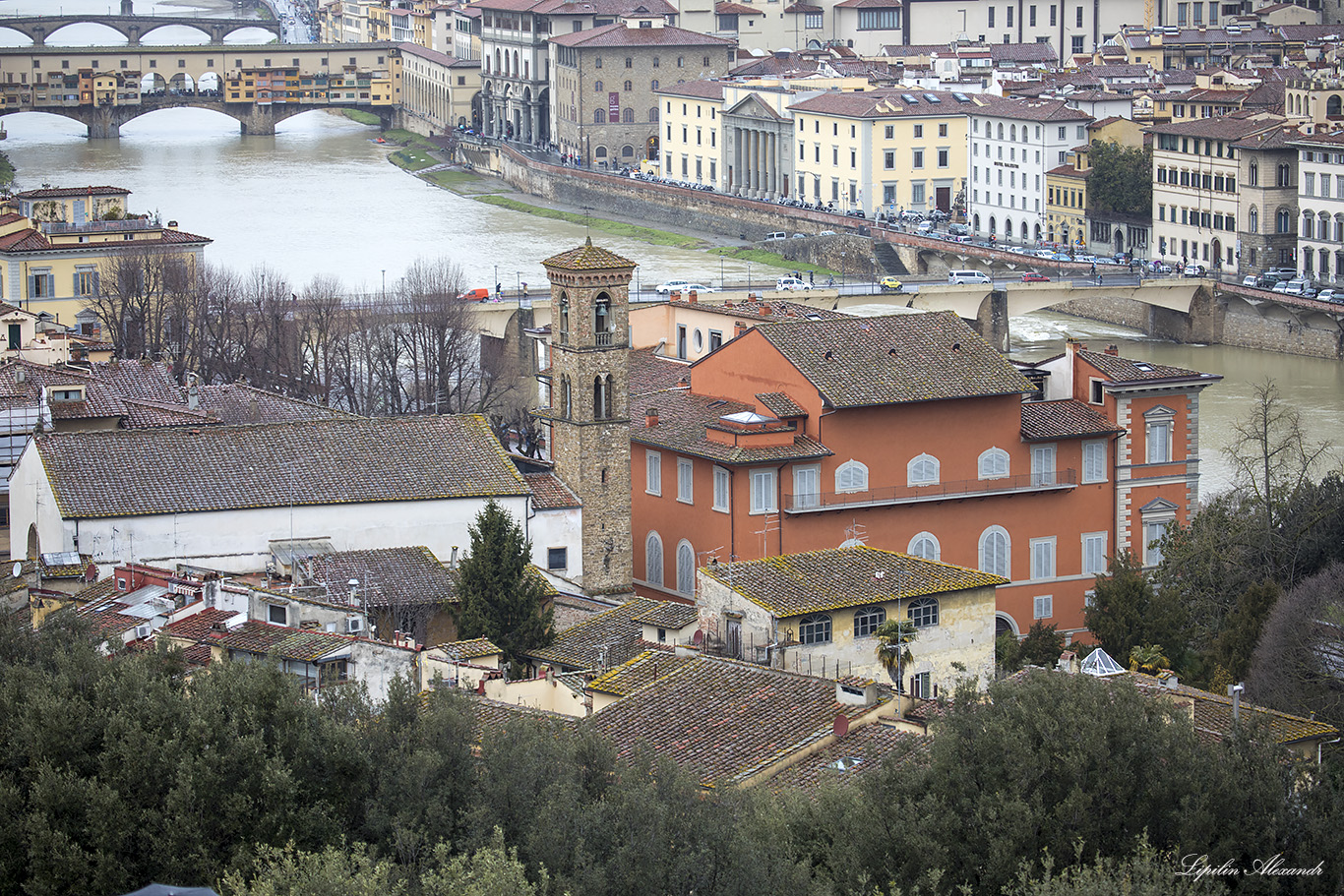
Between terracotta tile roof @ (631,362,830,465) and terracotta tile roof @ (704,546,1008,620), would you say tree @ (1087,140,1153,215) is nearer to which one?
terracotta tile roof @ (631,362,830,465)

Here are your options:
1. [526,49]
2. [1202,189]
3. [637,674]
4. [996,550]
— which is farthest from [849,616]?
[526,49]

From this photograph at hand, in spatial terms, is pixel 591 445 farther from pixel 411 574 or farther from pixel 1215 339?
pixel 1215 339

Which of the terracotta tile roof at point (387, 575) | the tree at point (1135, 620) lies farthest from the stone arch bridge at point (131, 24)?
the tree at point (1135, 620)

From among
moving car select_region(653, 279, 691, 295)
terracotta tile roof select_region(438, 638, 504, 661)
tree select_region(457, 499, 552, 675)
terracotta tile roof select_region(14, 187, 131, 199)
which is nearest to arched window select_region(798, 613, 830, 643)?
terracotta tile roof select_region(438, 638, 504, 661)

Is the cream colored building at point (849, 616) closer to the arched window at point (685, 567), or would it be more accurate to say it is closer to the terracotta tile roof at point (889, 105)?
the arched window at point (685, 567)

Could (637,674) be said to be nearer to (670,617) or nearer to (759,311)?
(670,617)

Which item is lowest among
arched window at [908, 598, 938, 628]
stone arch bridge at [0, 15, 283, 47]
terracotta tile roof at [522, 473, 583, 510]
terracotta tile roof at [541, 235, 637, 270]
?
terracotta tile roof at [522, 473, 583, 510]
